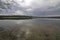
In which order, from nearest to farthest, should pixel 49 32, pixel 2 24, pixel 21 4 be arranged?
pixel 49 32 → pixel 2 24 → pixel 21 4

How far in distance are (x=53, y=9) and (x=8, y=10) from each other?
42 centimetres

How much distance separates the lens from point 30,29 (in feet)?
2.65

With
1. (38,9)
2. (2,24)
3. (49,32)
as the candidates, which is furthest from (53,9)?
(2,24)

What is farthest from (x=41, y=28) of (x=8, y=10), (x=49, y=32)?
(x=8, y=10)

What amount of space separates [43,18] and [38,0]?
0.90ft

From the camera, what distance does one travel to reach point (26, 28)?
2.67 feet

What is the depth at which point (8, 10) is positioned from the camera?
3.38 feet

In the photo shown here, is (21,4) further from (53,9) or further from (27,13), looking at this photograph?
(53,9)

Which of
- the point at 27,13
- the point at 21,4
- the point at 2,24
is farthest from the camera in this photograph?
the point at 21,4

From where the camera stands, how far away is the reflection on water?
72 centimetres

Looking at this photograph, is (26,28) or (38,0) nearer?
(26,28)

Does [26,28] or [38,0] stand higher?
[38,0]

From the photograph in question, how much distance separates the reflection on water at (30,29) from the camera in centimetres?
72

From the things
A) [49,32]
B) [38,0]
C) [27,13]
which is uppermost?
[38,0]
